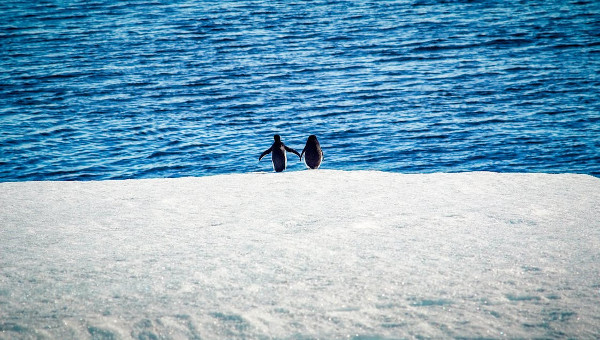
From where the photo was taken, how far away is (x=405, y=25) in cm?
2888

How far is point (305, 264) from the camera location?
15.2 ft

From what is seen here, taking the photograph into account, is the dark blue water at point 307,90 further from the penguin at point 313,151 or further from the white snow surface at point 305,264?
the white snow surface at point 305,264

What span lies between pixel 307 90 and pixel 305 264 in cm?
1443

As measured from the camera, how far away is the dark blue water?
12578 millimetres

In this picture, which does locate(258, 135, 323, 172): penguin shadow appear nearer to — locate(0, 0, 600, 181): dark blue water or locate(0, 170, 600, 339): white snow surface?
locate(0, 0, 600, 181): dark blue water

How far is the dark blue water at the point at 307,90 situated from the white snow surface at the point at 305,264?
5.18 metres

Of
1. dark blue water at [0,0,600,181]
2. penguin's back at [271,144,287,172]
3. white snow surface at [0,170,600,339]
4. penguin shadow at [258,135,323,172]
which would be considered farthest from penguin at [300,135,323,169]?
white snow surface at [0,170,600,339]

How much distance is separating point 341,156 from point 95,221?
23.5 ft

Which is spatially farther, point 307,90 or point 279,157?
point 307,90

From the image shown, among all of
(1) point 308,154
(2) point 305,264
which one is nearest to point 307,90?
(1) point 308,154

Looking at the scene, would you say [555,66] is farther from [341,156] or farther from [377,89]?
[341,156]

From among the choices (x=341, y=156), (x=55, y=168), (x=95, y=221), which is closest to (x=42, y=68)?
(x=55, y=168)

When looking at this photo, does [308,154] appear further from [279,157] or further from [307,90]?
[307,90]

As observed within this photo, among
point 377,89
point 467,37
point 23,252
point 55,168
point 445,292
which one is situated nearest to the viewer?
point 445,292
